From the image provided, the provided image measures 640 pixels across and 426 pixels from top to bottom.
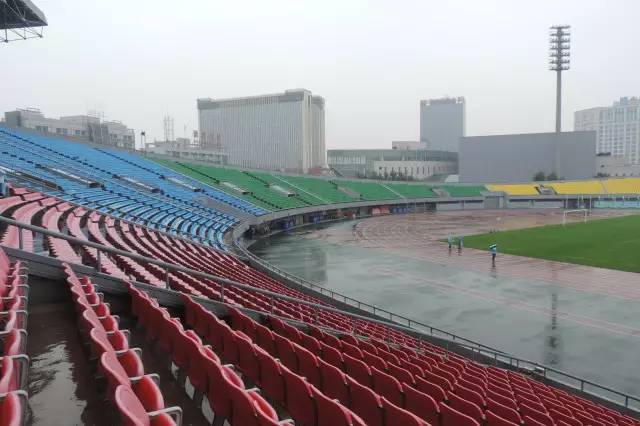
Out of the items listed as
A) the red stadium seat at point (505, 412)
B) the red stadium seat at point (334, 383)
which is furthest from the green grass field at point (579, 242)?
the red stadium seat at point (334, 383)

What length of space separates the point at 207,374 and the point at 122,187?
32794 millimetres

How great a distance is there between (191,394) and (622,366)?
15.0 meters

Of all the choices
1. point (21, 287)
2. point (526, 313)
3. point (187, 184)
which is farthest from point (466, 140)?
point (21, 287)

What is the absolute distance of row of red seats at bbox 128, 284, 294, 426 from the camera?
4.11m

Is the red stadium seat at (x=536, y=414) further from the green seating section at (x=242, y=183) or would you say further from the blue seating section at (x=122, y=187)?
the green seating section at (x=242, y=183)

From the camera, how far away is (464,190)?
3391 inches

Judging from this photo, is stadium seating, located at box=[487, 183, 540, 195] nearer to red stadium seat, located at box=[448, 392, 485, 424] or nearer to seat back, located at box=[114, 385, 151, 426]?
red stadium seat, located at box=[448, 392, 485, 424]

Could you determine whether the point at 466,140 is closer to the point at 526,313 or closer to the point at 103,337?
the point at 526,313

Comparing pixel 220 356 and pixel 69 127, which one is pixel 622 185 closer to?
pixel 220 356

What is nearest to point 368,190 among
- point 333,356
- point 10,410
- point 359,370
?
point 333,356

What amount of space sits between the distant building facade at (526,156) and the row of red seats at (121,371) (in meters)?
96.7

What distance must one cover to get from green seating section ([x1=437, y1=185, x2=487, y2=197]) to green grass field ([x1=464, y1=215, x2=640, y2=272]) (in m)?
29.5

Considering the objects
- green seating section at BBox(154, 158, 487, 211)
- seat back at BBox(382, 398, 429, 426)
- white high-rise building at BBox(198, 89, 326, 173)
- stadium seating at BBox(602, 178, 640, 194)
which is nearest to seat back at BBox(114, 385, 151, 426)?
seat back at BBox(382, 398, 429, 426)

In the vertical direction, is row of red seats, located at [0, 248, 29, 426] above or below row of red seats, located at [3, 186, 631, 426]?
above
